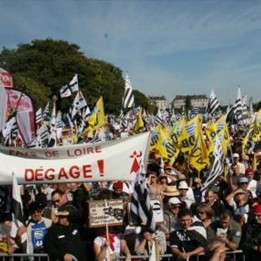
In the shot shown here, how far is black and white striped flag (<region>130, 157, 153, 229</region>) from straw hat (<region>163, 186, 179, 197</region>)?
2.86m

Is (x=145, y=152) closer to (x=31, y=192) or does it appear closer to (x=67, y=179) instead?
(x=67, y=179)

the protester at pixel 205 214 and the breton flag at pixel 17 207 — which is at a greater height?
the breton flag at pixel 17 207

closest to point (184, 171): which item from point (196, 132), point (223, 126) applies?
point (196, 132)

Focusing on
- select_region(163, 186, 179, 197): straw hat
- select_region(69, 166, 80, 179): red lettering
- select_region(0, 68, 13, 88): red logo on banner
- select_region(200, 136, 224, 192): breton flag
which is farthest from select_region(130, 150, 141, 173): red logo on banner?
select_region(200, 136, 224, 192): breton flag

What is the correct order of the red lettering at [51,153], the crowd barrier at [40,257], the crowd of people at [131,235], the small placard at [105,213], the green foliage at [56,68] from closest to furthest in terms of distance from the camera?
1. the small placard at [105,213]
2. the crowd of people at [131,235]
3. the crowd barrier at [40,257]
4. the red lettering at [51,153]
5. the green foliage at [56,68]

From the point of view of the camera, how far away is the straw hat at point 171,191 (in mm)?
9117

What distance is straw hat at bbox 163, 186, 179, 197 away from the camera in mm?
9117

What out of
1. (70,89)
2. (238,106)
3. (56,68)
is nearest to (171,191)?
(238,106)

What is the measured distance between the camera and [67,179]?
265 inches

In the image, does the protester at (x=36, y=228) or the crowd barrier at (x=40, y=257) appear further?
→ the protester at (x=36, y=228)

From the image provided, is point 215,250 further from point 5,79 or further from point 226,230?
point 5,79

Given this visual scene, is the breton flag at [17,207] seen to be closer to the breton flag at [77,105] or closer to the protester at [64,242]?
the protester at [64,242]

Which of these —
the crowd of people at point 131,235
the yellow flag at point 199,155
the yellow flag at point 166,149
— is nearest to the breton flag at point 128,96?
the yellow flag at point 166,149

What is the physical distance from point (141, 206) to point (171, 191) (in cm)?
308
